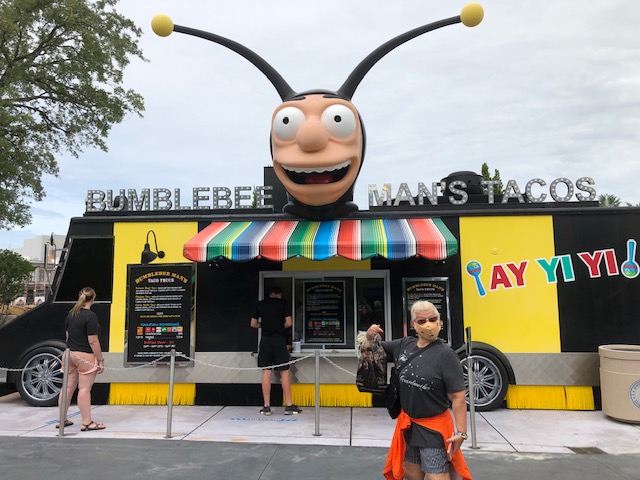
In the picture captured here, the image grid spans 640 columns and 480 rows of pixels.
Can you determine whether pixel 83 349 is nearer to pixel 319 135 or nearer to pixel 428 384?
pixel 319 135

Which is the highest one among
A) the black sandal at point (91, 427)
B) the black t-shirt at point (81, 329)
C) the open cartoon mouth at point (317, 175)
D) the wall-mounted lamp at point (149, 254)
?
the open cartoon mouth at point (317, 175)

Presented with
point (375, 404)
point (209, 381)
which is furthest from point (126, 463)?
point (375, 404)

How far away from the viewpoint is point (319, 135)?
21.8 feet

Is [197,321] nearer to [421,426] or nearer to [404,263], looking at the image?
[404,263]

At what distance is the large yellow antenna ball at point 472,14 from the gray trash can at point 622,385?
5.23 metres

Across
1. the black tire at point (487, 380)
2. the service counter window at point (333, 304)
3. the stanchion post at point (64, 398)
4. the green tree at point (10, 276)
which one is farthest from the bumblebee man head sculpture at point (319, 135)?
the green tree at point (10, 276)

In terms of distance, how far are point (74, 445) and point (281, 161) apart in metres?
4.43

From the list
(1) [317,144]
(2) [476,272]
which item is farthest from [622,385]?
(1) [317,144]

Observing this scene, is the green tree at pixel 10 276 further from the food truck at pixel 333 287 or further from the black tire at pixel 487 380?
the black tire at pixel 487 380

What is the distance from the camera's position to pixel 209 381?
755cm

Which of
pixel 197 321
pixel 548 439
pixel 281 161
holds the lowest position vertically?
pixel 548 439

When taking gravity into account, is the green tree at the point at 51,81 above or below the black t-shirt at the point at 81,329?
Answer: above

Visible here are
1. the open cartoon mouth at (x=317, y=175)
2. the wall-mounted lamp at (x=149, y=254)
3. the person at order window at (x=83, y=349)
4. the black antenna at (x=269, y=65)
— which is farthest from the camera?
the wall-mounted lamp at (x=149, y=254)

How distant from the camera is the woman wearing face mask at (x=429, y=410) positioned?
9.82 ft
